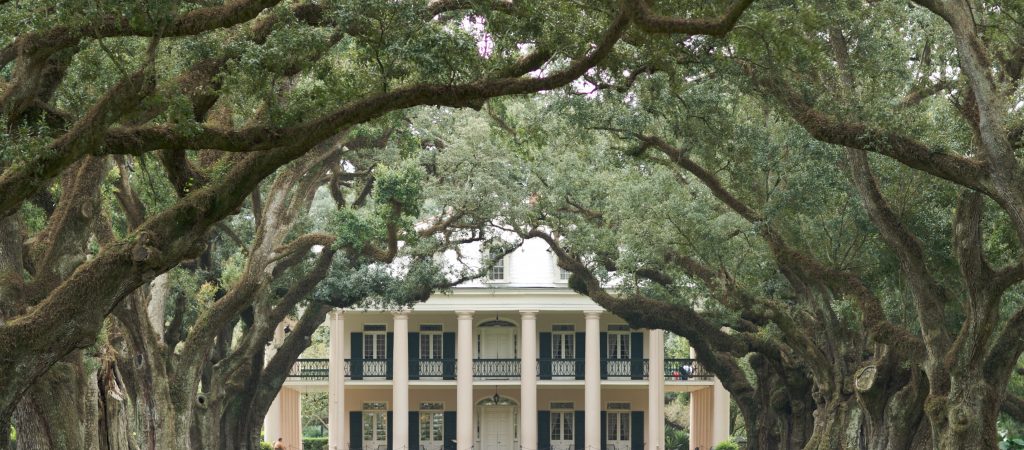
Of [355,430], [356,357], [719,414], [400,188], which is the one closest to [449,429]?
[355,430]

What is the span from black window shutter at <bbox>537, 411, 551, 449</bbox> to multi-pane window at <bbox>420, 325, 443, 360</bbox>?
3663 mm

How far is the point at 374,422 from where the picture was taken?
143ft

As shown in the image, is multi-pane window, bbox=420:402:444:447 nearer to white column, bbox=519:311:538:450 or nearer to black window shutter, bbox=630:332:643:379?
white column, bbox=519:311:538:450

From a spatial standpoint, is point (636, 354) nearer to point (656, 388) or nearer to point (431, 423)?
point (656, 388)

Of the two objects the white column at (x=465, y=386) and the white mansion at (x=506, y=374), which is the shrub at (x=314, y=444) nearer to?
the white mansion at (x=506, y=374)

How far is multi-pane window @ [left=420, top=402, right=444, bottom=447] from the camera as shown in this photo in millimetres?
43562

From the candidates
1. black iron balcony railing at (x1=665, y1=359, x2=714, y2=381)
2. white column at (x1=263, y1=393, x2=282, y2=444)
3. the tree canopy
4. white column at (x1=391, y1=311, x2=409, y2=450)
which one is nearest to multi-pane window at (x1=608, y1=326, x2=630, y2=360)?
black iron balcony railing at (x1=665, y1=359, x2=714, y2=381)

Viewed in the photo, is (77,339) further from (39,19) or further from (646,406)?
(646,406)

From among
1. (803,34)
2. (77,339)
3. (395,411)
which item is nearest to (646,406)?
(395,411)

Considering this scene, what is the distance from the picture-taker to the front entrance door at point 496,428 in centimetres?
4409

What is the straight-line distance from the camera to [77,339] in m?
12.2

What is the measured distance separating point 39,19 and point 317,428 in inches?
1887

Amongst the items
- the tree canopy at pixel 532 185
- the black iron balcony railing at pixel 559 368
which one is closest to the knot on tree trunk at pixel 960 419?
the tree canopy at pixel 532 185

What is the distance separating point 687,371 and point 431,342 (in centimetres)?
795
